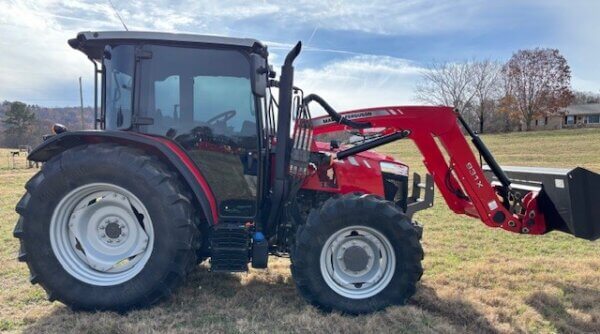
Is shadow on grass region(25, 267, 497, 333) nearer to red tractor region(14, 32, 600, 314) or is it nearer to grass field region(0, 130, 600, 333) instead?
grass field region(0, 130, 600, 333)

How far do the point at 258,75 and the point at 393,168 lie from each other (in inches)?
70.3

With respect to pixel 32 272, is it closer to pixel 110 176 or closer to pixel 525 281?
pixel 110 176

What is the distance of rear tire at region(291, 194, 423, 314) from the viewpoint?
3594 millimetres

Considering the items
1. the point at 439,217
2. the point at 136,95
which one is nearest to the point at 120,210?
the point at 136,95

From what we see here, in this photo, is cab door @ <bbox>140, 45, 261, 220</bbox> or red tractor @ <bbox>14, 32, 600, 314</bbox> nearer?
red tractor @ <bbox>14, 32, 600, 314</bbox>

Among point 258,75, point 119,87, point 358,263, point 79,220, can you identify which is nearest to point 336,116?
point 258,75

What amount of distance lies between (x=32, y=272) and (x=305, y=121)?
103 inches

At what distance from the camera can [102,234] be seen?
3.77 m

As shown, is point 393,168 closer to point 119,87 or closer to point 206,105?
point 206,105

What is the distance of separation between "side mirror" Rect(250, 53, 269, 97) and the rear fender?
0.85 meters

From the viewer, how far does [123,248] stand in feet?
12.4

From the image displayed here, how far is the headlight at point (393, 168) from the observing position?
440 cm

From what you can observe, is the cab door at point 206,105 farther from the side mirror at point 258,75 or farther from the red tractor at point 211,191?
the side mirror at point 258,75

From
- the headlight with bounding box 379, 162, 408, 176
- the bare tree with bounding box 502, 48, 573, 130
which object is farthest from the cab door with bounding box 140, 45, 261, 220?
the bare tree with bounding box 502, 48, 573, 130
